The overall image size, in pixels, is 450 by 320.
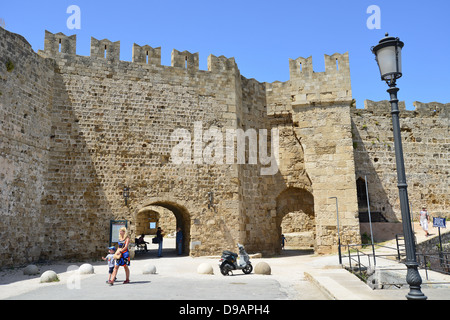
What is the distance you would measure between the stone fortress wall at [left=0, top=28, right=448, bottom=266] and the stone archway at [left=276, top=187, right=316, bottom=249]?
0.21 ft

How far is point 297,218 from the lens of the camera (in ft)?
73.7

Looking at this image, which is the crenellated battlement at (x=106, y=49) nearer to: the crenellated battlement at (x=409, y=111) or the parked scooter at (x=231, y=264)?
the parked scooter at (x=231, y=264)

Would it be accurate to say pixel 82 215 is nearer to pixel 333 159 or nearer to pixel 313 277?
pixel 313 277

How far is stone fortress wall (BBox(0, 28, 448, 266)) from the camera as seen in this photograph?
455 inches

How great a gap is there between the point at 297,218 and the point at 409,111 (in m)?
8.84

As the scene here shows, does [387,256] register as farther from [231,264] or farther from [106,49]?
[106,49]

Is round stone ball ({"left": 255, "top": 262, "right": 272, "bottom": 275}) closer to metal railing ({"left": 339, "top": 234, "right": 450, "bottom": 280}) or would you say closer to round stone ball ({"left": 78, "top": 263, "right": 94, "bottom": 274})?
metal railing ({"left": 339, "top": 234, "right": 450, "bottom": 280})

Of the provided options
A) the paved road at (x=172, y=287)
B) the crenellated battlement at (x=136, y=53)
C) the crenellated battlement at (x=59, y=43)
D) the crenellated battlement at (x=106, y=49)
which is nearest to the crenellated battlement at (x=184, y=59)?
the crenellated battlement at (x=136, y=53)

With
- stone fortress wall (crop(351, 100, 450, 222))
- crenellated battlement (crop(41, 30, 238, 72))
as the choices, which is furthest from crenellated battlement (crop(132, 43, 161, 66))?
stone fortress wall (crop(351, 100, 450, 222))

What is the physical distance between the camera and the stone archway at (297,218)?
15953 millimetres

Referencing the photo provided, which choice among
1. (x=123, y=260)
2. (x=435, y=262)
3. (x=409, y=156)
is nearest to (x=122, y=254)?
(x=123, y=260)

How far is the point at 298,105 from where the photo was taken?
51.1ft
